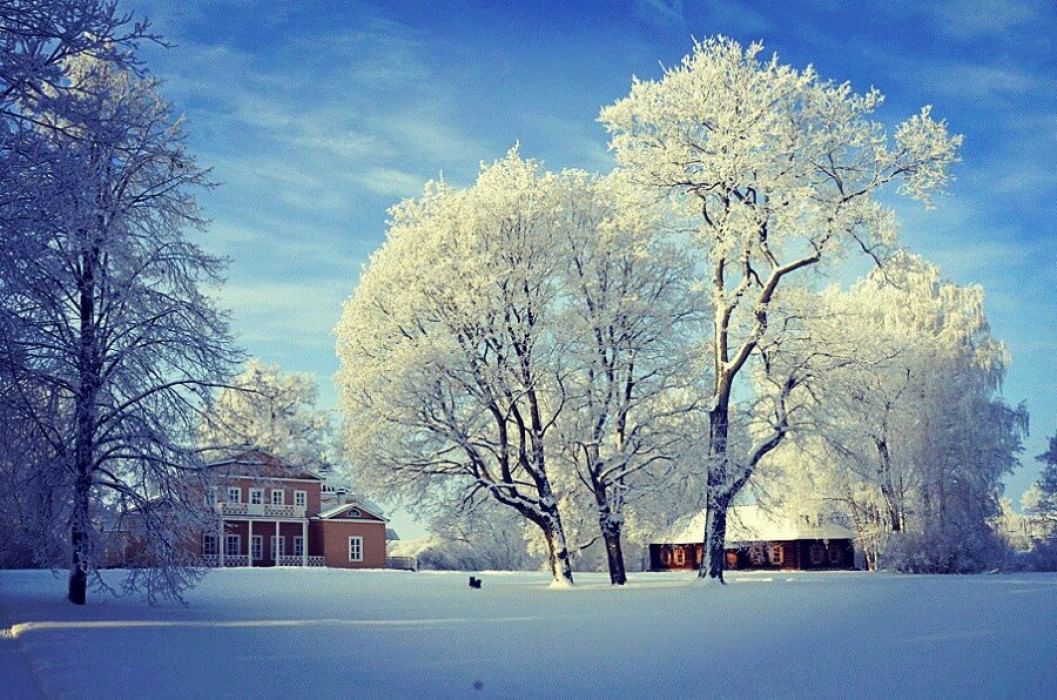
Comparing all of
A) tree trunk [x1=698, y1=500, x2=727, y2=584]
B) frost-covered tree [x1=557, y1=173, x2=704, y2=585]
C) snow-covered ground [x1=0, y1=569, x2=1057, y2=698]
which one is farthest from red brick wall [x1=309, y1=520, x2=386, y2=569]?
snow-covered ground [x1=0, y1=569, x2=1057, y2=698]

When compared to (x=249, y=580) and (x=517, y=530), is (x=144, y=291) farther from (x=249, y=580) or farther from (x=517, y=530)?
(x=517, y=530)

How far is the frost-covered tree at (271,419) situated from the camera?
2206 centimetres

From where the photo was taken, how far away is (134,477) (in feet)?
68.5

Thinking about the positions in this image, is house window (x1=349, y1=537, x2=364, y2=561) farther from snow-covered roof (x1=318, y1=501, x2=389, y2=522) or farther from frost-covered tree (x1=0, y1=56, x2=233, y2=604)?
frost-covered tree (x1=0, y1=56, x2=233, y2=604)

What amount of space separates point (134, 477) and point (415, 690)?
13.5 metres

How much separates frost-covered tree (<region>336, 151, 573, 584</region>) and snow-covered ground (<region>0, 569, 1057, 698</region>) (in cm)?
801

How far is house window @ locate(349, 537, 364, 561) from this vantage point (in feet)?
202

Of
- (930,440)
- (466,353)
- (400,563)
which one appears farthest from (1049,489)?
(400,563)

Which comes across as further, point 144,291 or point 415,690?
point 144,291

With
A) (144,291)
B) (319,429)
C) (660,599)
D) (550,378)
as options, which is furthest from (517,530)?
(144,291)

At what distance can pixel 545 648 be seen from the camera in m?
12.8

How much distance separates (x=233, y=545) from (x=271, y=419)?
36.8 meters

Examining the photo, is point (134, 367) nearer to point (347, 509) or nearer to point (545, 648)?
point (545, 648)

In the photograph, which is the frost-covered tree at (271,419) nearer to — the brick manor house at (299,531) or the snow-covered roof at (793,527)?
the brick manor house at (299,531)
